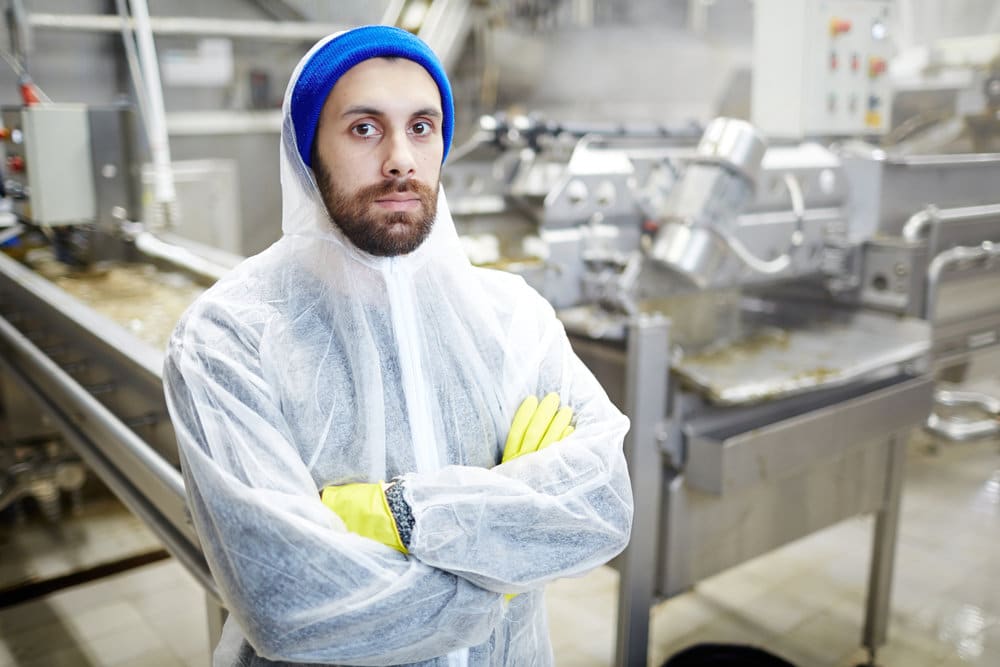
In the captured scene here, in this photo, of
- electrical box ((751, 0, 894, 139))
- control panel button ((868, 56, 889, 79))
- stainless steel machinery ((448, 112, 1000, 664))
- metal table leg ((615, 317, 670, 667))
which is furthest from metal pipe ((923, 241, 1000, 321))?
metal table leg ((615, 317, 670, 667))

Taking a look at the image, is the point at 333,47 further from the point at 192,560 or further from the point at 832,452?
the point at 832,452

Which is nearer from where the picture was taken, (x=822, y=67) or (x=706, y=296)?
(x=706, y=296)

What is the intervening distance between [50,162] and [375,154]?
198 cm

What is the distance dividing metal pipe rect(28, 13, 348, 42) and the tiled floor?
2180mm

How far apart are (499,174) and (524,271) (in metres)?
0.82

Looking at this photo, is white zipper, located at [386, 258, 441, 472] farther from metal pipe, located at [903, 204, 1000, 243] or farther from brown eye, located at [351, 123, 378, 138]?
Result: metal pipe, located at [903, 204, 1000, 243]

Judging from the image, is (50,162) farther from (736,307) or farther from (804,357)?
(804,357)

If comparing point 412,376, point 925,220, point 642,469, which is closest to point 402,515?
point 412,376

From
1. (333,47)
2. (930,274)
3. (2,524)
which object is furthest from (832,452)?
(2,524)

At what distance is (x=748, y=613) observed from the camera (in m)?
2.29

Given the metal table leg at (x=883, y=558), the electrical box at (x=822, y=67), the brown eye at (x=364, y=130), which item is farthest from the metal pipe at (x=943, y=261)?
the brown eye at (x=364, y=130)

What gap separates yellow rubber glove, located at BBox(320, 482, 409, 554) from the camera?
0.76 metres

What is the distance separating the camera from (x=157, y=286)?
7.31 ft

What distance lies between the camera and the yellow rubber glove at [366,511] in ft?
2.49
